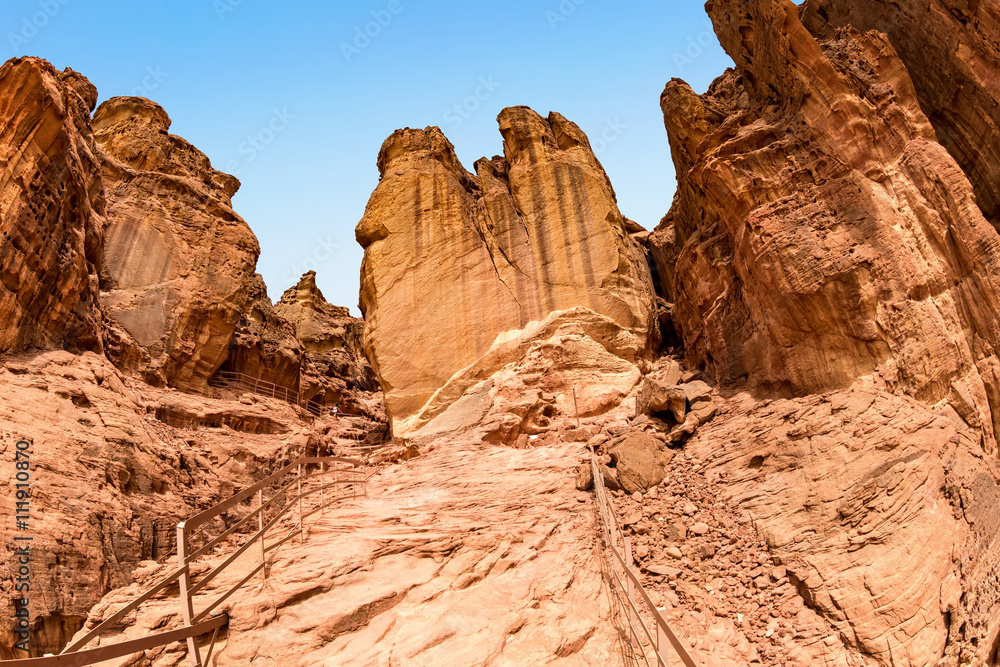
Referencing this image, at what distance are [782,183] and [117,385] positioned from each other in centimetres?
1495

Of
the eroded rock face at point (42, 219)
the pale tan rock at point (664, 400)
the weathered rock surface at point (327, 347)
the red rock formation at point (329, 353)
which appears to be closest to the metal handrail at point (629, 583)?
the pale tan rock at point (664, 400)

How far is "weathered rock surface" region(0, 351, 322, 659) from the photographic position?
8.27 meters

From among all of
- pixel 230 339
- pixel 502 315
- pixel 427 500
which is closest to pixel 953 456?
pixel 427 500

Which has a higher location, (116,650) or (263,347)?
(263,347)

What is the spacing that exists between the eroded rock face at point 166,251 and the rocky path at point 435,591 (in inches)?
446

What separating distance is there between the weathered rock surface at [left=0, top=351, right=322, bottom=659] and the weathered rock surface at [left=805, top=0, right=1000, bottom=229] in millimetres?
18726

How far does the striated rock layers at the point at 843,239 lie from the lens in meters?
10.6

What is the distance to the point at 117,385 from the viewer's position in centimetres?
1334

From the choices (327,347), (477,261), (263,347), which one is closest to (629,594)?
(477,261)

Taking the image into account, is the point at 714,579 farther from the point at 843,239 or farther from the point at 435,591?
the point at 843,239

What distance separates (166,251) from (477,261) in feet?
35.0

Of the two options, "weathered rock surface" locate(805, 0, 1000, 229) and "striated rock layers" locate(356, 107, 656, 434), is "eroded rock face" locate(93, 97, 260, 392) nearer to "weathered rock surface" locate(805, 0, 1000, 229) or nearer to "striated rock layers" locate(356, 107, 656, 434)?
"striated rock layers" locate(356, 107, 656, 434)
